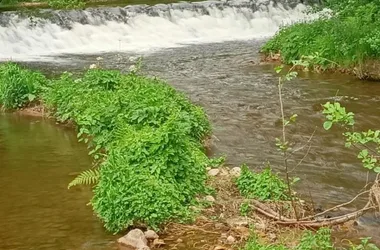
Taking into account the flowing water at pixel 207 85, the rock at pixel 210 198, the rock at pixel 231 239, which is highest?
the rock at pixel 210 198

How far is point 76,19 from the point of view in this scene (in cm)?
2550

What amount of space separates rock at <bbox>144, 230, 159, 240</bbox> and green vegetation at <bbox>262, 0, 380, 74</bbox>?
8928mm

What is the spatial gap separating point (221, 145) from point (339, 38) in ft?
24.5

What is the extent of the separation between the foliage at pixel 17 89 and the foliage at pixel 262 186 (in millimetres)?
6717

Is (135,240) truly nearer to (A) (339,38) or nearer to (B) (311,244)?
(B) (311,244)

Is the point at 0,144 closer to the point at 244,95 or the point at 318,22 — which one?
the point at 244,95

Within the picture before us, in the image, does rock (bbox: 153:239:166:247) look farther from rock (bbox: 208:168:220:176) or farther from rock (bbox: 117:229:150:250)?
rock (bbox: 208:168:220:176)

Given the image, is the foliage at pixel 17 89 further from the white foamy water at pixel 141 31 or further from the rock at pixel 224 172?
the white foamy water at pixel 141 31

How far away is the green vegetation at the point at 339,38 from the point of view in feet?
51.8

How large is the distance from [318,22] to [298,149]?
398 inches

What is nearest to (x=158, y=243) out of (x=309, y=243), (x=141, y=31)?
(x=309, y=243)

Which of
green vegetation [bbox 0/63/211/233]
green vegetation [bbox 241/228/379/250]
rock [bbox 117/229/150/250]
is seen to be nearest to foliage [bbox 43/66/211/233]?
green vegetation [bbox 0/63/211/233]

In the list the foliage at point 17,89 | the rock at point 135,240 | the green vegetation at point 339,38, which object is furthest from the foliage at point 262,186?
the green vegetation at point 339,38

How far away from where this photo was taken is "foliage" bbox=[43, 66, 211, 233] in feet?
22.9
